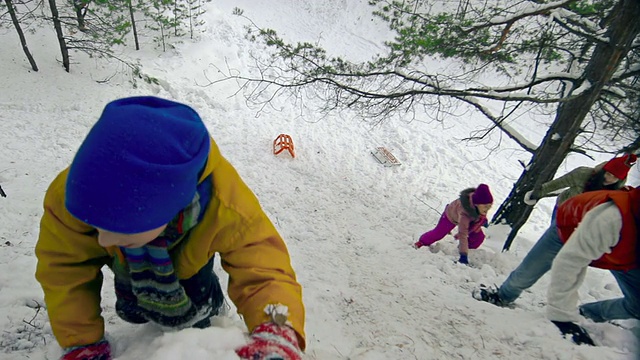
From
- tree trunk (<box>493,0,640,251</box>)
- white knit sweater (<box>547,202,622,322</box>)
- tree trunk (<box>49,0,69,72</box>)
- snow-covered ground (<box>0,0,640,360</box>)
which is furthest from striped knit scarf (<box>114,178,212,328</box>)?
tree trunk (<box>49,0,69,72</box>)

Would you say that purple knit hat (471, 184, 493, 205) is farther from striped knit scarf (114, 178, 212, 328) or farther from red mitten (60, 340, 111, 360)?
red mitten (60, 340, 111, 360)

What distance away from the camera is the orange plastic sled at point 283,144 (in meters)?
8.20

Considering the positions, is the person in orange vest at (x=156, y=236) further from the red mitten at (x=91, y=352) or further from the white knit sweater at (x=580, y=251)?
the white knit sweater at (x=580, y=251)

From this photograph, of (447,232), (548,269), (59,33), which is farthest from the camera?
(59,33)

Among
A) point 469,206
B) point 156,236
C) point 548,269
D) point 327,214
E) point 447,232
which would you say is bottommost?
point 327,214

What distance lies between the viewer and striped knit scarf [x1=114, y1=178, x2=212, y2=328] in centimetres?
130

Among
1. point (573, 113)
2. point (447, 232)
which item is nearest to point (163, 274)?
point (447, 232)

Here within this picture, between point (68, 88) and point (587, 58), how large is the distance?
34.7 feet

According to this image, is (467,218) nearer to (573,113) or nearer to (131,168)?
(573,113)

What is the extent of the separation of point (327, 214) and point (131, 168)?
219 inches

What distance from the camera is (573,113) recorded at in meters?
4.68

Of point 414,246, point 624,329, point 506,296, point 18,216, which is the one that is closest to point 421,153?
point 414,246

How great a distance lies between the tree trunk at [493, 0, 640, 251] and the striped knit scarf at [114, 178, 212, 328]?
448 cm

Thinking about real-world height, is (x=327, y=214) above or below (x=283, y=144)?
below
